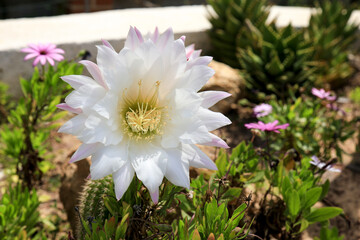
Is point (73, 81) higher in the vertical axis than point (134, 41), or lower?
lower

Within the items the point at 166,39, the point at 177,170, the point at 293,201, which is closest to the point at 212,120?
the point at 177,170

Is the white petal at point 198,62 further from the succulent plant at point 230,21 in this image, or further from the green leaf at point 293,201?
the succulent plant at point 230,21

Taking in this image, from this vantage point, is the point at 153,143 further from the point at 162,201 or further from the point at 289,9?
the point at 289,9

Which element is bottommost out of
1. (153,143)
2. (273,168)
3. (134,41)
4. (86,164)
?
(86,164)

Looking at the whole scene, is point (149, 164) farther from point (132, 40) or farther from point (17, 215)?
point (17, 215)

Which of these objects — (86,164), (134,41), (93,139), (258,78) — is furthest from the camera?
(258,78)

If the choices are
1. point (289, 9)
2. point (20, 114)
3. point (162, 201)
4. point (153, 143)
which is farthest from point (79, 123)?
point (289, 9)
